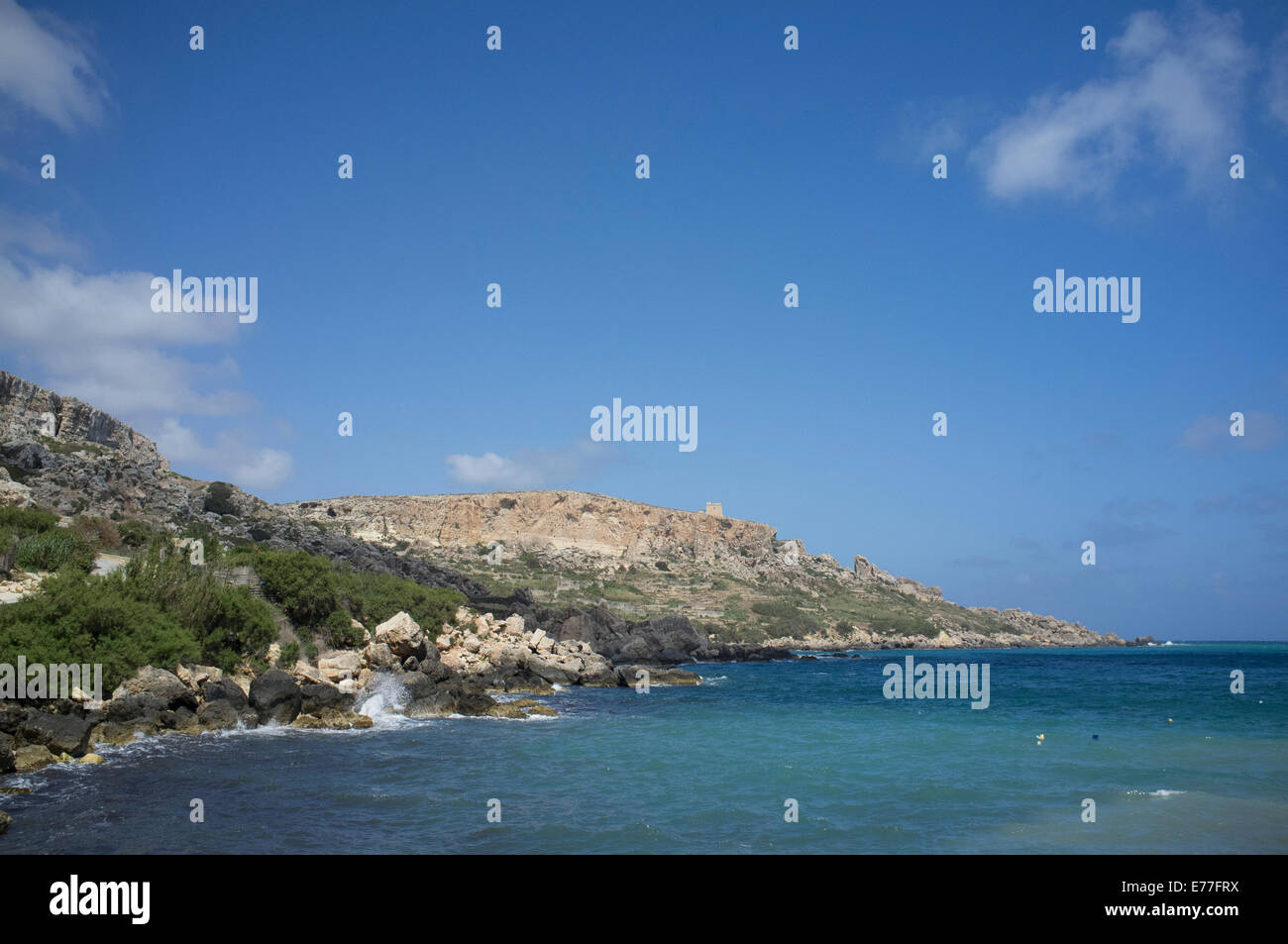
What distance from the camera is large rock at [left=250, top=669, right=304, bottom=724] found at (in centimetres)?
2305

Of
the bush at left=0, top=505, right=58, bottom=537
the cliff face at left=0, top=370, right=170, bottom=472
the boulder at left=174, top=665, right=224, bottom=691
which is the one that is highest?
the cliff face at left=0, top=370, right=170, bottom=472

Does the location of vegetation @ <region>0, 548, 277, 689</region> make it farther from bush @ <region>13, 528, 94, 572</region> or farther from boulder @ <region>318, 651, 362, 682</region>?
boulder @ <region>318, 651, 362, 682</region>

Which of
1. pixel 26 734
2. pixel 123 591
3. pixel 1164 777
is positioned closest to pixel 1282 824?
pixel 1164 777

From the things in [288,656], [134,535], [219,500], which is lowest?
[288,656]

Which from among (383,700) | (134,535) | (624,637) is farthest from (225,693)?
(624,637)

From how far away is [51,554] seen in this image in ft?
89.5

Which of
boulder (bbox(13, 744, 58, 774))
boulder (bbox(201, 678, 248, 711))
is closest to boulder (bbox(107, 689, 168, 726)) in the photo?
boulder (bbox(201, 678, 248, 711))

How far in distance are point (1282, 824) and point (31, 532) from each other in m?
37.5

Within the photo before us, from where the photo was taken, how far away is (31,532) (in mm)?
29578

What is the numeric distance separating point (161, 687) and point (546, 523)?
11416 centimetres
